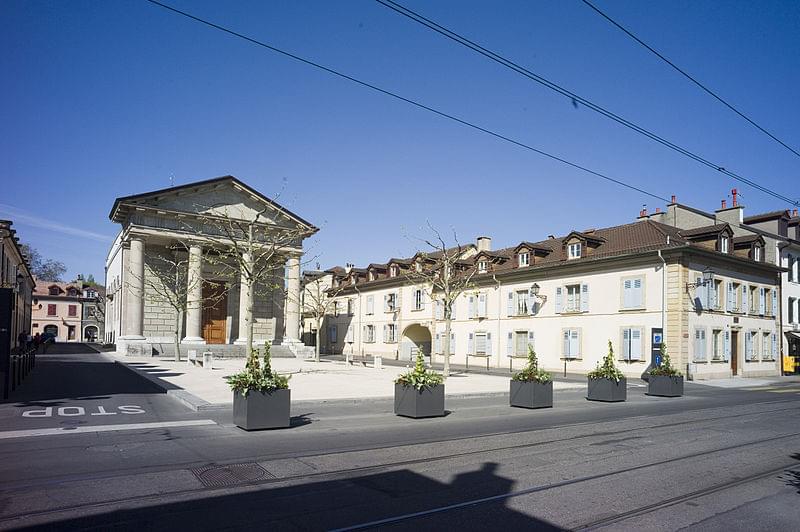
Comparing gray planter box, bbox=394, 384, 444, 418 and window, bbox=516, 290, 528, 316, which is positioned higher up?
window, bbox=516, 290, 528, 316

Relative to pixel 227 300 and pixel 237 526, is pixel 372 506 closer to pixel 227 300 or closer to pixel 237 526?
pixel 237 526

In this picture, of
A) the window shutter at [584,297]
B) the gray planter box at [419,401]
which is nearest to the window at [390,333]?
the window shutter at [584,297]

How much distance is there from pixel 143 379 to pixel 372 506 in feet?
57.1

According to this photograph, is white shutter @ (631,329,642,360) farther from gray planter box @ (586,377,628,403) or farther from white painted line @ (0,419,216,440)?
white painted line @ (0,419,216,440)

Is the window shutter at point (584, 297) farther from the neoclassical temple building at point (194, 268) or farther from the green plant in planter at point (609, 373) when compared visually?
the neoclassical temple building at point (194, 268)

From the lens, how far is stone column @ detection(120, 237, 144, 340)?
37.9 meters

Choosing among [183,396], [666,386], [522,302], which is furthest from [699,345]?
[183,396]

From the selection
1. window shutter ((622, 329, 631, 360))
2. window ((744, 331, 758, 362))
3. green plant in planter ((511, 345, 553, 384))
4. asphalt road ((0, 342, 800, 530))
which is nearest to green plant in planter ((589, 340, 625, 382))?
green plant in planter ((511, 345, 553, 384))

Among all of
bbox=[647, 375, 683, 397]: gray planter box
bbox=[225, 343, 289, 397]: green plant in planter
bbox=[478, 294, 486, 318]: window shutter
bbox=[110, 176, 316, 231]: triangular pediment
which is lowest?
bbox=[647, 375, 683, 397]: gray planter box

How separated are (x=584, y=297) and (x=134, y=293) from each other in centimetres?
2798

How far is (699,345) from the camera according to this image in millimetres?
31625

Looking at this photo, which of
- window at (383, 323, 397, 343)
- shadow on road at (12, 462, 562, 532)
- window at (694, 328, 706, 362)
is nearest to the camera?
shadow on road at (12, 462, 562, 532)

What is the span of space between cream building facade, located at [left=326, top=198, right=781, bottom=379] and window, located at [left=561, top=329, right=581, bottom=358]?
0.19ft

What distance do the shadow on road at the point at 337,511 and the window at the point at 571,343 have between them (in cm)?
2895
